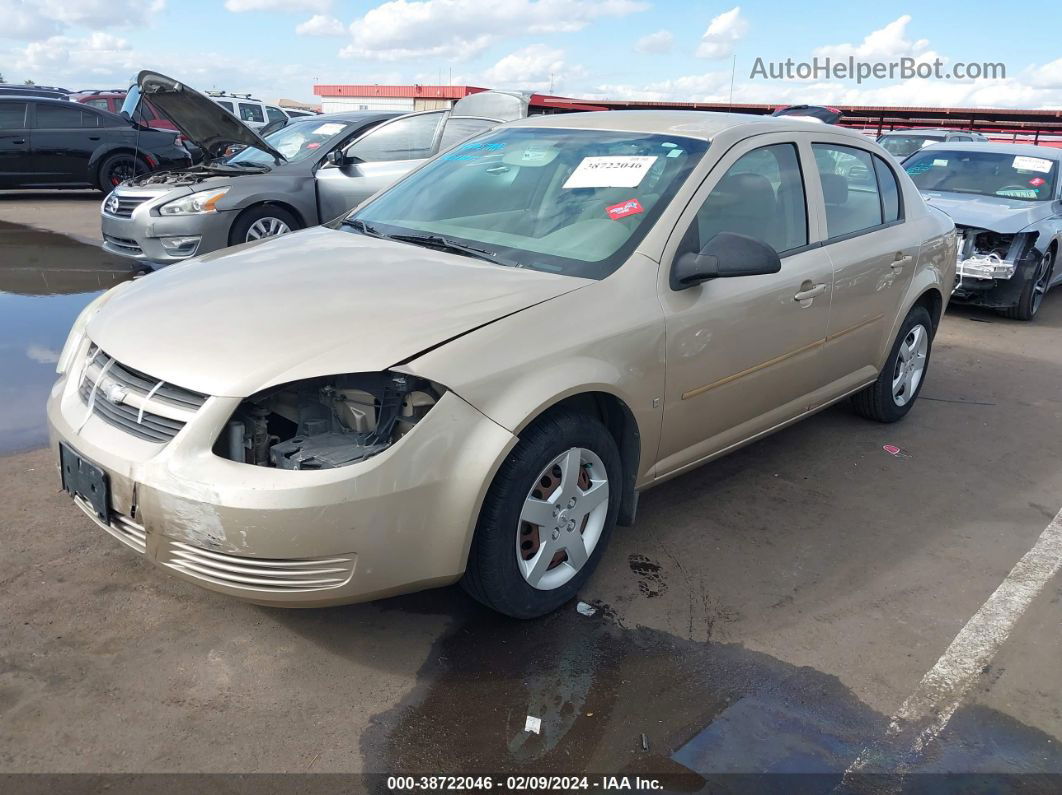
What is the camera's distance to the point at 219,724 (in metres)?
2.46

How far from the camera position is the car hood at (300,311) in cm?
250

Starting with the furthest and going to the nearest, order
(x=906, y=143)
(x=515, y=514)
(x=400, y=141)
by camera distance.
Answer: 1. (x=906, y=143)
2. (x=400, y=141)
3. (x=515, y=514)

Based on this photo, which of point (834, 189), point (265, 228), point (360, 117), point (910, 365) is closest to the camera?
point (834, 189)

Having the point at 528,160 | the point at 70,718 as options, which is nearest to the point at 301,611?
the point at 70,718

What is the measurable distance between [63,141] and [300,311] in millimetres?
12715

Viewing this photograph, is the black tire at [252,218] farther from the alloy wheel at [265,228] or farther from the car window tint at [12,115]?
the car window tint at [12,115]

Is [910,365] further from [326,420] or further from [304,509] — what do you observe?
[304,509]

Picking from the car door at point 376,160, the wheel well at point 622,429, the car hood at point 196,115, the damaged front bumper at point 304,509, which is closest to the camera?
the damaged front bumper at point 304,509

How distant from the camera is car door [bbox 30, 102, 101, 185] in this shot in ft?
42.5

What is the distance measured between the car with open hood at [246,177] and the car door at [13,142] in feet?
20.5

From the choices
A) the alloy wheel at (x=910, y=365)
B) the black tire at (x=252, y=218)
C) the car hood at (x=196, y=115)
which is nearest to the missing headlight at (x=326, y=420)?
the alloy wheel at (x=910, y=365)

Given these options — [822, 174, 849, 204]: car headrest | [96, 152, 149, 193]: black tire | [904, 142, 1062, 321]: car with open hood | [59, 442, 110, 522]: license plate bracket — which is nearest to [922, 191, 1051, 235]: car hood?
[904, 142, 1062, 321]: car with open hood

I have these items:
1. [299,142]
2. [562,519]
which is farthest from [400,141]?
[562,519]

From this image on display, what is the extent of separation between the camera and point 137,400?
259cm
